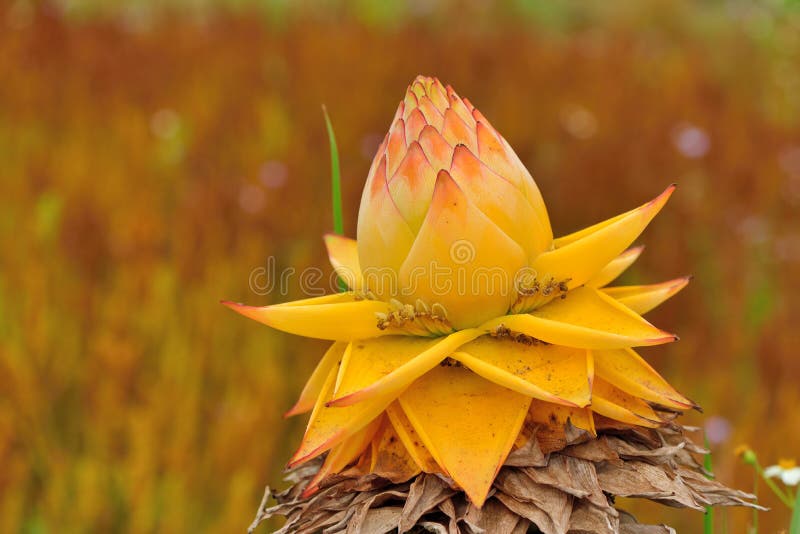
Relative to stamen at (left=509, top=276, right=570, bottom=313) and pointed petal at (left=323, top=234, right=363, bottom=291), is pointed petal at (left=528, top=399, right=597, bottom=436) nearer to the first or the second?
stamen at (left=509, top=276, right=570, bottom=313)

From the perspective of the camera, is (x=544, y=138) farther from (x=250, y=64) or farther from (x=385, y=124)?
(x=250, y=64)

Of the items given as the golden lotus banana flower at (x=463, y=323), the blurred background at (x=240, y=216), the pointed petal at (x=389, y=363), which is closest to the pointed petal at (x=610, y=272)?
the golden lotus banana flower at (x=463, y=323)

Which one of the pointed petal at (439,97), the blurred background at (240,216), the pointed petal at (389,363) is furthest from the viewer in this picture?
the blurred background at (240,216)

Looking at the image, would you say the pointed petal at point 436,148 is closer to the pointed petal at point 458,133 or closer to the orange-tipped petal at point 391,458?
the pointed petal at point 458,133

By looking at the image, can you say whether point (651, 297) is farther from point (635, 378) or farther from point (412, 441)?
point (412, 441)

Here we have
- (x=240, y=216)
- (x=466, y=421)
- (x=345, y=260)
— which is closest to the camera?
(x=466, y=421)

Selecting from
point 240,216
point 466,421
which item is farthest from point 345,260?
point 240,216
